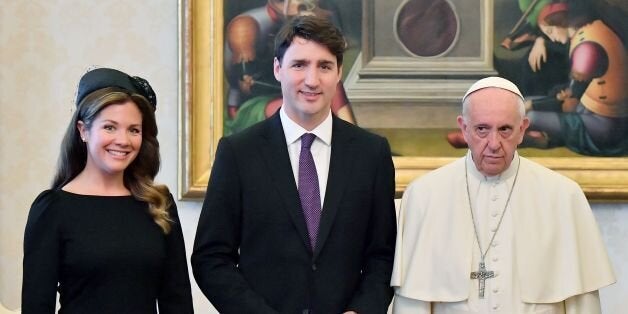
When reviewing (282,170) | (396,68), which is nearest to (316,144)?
(282,170)

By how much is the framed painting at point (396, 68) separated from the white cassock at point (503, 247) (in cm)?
112

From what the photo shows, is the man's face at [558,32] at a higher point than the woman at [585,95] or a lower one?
higher

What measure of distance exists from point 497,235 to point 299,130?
73cm

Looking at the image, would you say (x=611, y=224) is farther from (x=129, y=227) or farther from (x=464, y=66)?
(x=129, y=227)

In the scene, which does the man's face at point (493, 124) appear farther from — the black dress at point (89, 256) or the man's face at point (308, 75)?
the black dress at point (89, 256)

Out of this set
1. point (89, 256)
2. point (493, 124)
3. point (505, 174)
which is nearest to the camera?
point (89, 256)

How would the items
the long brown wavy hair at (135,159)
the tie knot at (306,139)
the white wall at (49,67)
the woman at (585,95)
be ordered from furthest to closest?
the white wall at (49,67), the woman at (585,95), the tie knot at (306,139), the long brown wavy hair at (135,159)

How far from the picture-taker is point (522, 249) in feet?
9.39

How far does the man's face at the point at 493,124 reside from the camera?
278cm

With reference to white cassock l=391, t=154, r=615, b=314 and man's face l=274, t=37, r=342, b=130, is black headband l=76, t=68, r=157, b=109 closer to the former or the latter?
man's face l=274, t=37, r=342, b=130

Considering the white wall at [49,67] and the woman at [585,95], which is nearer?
the woman at [585,95]

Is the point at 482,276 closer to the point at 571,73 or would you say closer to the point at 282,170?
the point at 282,170

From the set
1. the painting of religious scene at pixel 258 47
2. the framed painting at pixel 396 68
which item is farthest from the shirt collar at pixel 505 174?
the painting of religious scene at pixel 258 47

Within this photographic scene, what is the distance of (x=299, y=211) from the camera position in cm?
283
